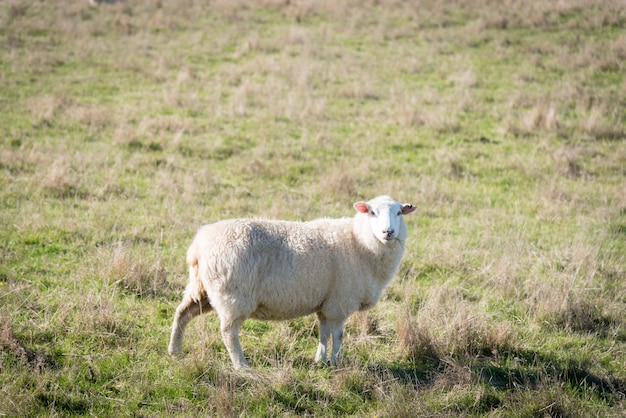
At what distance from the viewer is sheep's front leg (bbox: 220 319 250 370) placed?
4.69m

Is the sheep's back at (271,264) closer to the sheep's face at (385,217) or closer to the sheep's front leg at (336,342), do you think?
the sheep's front leg at (336,342)

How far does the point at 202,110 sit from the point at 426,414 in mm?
10082

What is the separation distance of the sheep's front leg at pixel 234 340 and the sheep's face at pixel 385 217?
1404 mm

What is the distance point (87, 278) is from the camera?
20.2 feet

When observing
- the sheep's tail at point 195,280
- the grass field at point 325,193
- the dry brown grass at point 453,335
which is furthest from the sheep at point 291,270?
the dry brown grass at point 453,335

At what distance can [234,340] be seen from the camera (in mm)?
4727

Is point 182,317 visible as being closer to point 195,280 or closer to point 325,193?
point 195,280

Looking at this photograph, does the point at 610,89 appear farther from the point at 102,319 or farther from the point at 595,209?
the point at 102,319

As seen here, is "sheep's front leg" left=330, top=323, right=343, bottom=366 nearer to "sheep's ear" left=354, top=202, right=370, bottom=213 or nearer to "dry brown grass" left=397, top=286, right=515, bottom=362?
"dry brown grass" left=397, top=286, right=515, bottom=362

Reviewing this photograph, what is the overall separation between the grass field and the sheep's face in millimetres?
866

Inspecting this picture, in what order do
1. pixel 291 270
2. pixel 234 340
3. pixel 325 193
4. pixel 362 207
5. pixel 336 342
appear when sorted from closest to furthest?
pixel 234 340 < pixel 291 270 < pixel 336 342 < pixel 362 207 < pixel 325 193

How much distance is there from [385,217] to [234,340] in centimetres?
165

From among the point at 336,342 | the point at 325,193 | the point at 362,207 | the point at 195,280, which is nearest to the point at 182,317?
the point at 195,280

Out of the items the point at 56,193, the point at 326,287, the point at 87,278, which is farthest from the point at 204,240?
the point at 56,193
